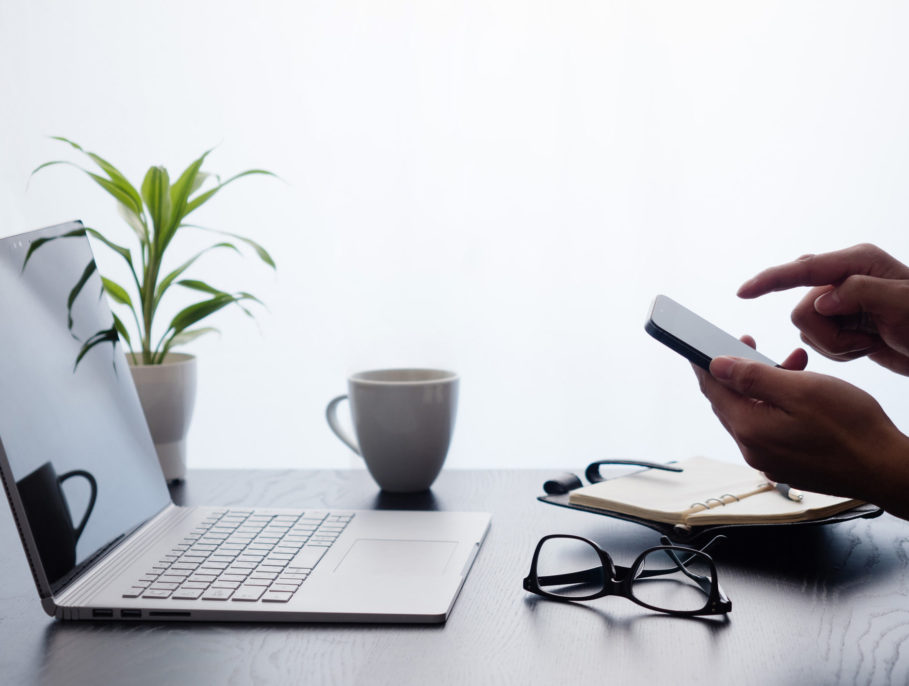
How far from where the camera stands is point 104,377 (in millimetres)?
879

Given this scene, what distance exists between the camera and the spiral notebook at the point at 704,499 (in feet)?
2.71

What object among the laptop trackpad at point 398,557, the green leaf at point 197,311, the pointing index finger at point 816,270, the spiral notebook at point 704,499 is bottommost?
the spiral notebook at point 704,499

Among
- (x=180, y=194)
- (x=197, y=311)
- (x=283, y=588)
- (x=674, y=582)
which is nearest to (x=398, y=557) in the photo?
(x=283, y=588)

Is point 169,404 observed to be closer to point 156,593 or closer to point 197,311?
point 197,311

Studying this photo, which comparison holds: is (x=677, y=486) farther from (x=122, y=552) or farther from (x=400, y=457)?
(x=122, y=552)

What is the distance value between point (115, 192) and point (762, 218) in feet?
4.51

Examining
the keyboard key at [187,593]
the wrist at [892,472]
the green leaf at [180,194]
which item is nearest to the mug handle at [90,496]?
the keyboard key at [187,593]

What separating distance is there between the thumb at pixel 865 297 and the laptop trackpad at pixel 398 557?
0.48 meters

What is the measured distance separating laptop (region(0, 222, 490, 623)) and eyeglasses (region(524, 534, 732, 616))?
0.08 m

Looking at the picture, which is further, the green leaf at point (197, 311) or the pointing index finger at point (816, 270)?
the green leaf at point (197, 311)

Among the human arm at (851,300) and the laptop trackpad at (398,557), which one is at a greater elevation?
the human arm at (851,300)

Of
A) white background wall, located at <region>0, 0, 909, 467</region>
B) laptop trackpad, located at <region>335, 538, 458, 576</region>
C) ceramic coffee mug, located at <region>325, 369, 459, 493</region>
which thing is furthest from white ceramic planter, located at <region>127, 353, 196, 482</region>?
white background wall, located at <region>0, 0, 909, 467</region>

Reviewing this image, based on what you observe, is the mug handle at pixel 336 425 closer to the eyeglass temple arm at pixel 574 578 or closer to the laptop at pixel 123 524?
the laptop at pixel 123 524

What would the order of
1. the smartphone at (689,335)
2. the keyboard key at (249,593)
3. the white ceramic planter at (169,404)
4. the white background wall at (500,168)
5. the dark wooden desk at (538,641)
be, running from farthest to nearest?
the white background wall at (500,168)
the white ceramic planter at (169,404)
the smartphone at (689,335)
the keyboard key at (249,593)
the dark wooden desk at (538,641)
